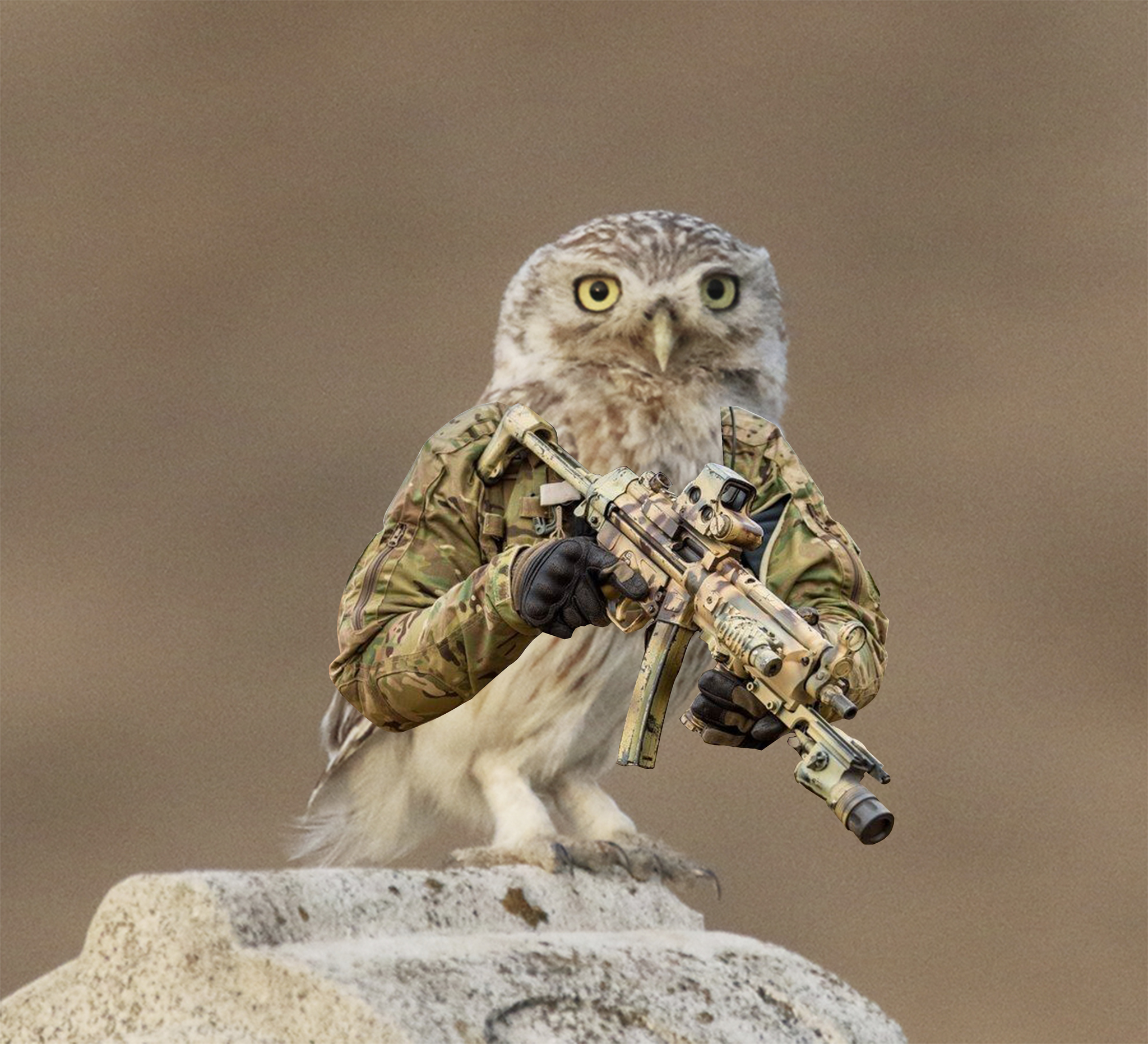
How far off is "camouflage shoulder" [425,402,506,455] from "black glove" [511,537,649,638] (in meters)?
0.30

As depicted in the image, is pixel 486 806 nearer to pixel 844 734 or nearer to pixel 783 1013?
pixel 783 1013

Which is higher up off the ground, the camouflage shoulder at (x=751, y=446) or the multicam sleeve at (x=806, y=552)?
the camouflage shoulder at (x=751, y=446)

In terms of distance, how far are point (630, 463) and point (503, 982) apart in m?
0.71

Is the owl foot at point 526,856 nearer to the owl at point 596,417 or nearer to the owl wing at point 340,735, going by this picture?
the owl at point 596,417

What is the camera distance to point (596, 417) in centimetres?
240

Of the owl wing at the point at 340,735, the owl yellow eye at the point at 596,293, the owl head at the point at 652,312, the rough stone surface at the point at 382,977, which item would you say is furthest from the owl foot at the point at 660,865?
the owl yellow eye at the point at 596,293

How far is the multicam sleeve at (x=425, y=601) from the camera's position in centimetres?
190

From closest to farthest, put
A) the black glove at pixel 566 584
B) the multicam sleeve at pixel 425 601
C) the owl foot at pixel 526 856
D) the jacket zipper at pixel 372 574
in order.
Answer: the black glove at pixel 566 584, the multicam sleeve at pixel 425 601, the jacket zipper at pixel 372 574, the owl foot at pixel 526 856

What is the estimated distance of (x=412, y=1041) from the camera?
5.76 feet

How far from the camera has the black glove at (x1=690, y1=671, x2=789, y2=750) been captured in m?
1.67

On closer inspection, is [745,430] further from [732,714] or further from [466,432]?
[732,714]

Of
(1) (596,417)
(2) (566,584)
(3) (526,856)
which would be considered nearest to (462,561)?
(2) (566,584)

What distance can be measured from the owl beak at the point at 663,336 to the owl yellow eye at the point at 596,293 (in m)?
0.07

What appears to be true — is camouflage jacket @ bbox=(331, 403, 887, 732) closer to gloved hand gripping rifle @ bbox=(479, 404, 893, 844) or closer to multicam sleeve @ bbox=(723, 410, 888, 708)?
multicam sleeve @ bbox=(723, 410, 888, 708)
